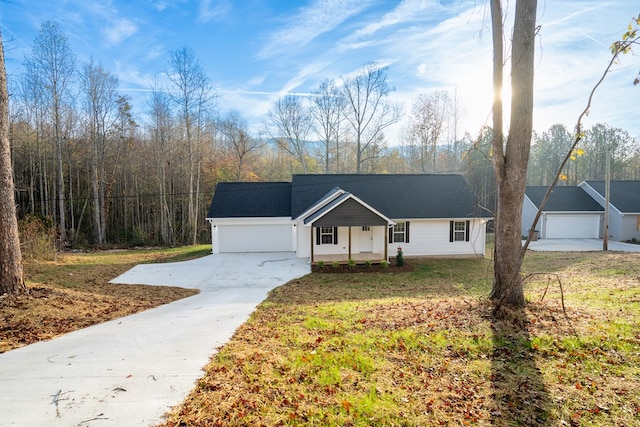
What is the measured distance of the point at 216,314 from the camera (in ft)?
24.2

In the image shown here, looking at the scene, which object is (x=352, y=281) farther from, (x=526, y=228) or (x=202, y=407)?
(x=526, y=228)

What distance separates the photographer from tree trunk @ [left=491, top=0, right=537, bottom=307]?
544cm

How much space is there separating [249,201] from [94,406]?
17.0 m

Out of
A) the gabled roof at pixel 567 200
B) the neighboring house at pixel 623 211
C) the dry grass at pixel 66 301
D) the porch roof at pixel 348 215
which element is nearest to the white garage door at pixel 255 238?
the porch roof at pixel 348 215

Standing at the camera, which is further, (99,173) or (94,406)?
(99,173)

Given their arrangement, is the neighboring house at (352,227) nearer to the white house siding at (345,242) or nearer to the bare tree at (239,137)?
the white house siding at (345,242)

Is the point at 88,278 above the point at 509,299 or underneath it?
underneath

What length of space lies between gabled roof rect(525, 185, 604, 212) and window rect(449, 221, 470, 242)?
429 inches

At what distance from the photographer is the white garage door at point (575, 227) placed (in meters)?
25.1

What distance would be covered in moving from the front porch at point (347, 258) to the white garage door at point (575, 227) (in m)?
16.9

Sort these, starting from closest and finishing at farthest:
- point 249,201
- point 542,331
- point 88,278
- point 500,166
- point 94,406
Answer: point 94,406 < point 542,331 < point 500,166 < point 88,278 < point 249,201

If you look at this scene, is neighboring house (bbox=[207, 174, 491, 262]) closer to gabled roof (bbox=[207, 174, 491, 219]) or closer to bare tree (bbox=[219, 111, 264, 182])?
gabled roof (bbox=[207, 174, 491, 219])

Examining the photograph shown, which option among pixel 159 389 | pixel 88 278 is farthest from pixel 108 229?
pixel 159 389

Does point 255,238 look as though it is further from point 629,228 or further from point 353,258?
point 629,228
